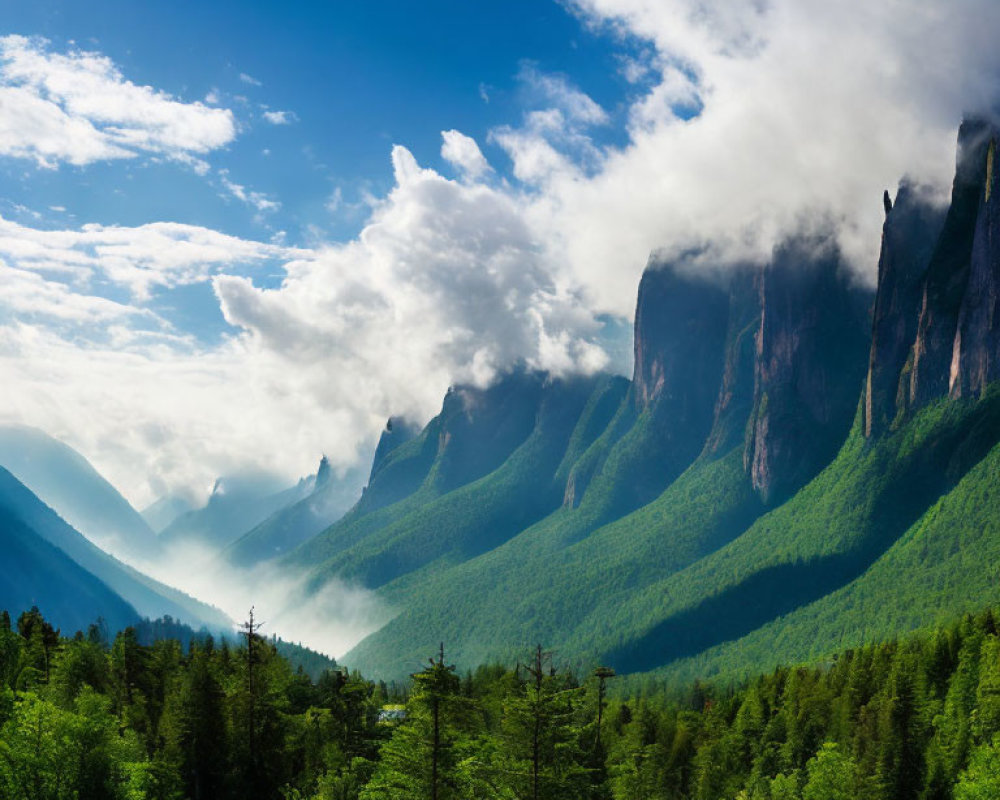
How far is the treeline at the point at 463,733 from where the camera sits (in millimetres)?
54188

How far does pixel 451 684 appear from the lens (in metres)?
54.0

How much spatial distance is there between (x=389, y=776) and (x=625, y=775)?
170 ft

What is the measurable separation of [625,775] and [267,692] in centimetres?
3690

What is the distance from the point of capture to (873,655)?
144125 millimetres

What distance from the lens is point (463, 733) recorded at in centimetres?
5819

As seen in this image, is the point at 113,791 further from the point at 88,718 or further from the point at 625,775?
the point at 625,775

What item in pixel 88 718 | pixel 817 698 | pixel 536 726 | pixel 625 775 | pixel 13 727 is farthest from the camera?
pixel 817 698

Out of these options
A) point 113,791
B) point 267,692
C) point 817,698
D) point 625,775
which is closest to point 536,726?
point 113,791

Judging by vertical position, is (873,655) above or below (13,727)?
above

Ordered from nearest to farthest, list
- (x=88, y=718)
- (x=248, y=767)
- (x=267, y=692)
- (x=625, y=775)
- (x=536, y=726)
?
(x=536, y=726)
(x=88, y=718)
(x=248, y=767)
(x=267, y=692)
(x=625, y=775)

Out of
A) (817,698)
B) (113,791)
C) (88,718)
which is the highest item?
(817,698)

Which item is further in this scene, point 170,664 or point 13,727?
point 170,664

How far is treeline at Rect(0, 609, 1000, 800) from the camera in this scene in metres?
54.2

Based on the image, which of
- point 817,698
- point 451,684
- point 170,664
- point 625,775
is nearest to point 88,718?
point 451,684
